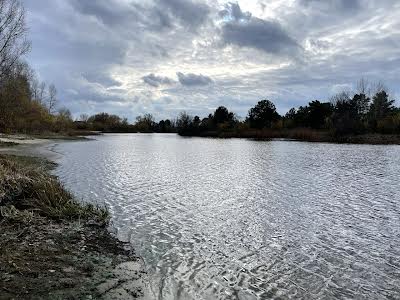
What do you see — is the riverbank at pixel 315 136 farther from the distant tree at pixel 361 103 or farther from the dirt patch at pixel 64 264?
the dirt patch at pixel 64 264

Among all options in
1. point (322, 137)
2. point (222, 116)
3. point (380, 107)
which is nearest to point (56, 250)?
point (322, 137)

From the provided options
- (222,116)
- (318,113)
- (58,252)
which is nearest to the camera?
(58,252)

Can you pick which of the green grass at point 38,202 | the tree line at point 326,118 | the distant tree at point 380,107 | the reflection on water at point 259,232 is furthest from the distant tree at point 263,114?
the green grass at point 38,202

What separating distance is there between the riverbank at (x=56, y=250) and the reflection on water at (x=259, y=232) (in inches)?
29.1

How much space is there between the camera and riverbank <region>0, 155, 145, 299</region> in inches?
252

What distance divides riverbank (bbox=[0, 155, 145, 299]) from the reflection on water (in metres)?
0.74

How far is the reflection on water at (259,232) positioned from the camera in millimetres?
7879

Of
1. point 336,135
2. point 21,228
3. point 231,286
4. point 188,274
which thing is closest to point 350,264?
point 231,286

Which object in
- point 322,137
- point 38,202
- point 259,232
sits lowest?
point 259,232

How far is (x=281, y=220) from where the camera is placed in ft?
44.7

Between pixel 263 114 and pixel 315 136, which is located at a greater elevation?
pixel 263 114

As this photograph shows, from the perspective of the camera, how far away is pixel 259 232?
476 inches

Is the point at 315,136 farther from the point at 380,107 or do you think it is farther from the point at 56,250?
the point at 56,250

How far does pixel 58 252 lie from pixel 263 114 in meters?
116
